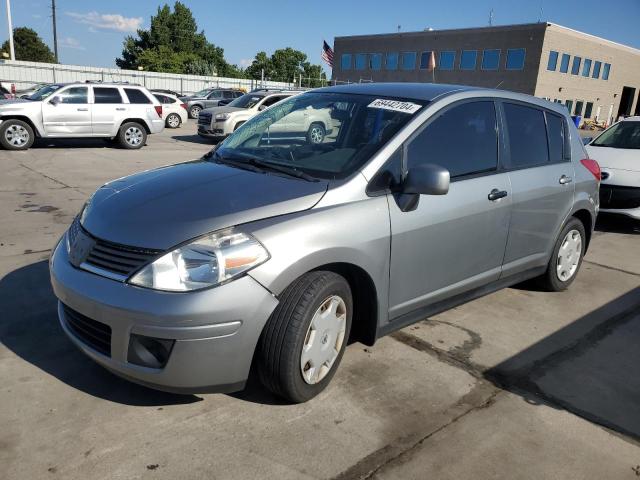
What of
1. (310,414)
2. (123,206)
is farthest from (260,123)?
(310,414)

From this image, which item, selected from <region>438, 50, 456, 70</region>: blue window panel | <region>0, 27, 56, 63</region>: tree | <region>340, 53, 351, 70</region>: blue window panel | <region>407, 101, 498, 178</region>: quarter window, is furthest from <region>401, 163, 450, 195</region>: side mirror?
<region>0, 27, 56, 63</region>: tree

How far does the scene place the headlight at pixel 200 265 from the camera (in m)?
2.50

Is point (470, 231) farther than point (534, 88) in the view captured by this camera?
No

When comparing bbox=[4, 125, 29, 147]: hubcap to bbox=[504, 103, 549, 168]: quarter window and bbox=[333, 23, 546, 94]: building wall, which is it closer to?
bbox=[504, 103, 549, 168]: quarter window

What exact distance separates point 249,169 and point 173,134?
667 inches

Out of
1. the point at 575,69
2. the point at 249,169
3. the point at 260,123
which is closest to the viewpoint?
the point at 249,169

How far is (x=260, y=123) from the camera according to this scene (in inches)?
163

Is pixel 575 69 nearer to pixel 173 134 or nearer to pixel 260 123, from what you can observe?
pixel 173 134

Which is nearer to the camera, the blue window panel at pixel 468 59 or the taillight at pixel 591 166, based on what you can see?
the taillight at pixel 591 166

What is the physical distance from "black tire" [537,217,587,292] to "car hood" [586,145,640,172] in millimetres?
3035

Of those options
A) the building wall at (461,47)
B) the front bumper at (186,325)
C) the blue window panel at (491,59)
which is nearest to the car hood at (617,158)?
the front bumper at (186,325)

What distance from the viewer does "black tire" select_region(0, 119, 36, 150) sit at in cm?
1244

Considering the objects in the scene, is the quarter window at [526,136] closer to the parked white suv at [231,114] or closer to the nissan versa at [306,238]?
the nissan versa at [306,238]

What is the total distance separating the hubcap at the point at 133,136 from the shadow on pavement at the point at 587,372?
1234cm
